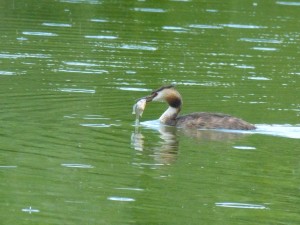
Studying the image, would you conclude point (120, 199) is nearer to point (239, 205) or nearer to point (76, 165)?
point (239, 205)

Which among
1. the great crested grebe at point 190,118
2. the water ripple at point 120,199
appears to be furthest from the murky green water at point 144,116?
the great crested grebe at point 190,118

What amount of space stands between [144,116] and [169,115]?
756 millimetres

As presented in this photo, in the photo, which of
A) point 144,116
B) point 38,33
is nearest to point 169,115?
point 144,116

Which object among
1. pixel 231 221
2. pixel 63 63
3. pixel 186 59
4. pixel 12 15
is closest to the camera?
pixel 231 221

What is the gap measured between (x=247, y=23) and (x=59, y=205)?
21641 mm

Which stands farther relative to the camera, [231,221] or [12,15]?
[12,15]

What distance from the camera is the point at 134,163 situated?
14797 millimetres

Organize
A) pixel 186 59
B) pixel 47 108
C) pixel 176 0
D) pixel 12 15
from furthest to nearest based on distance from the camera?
pixel 176 0
pixel 12 15
pixel 186 59
pixel 47 108

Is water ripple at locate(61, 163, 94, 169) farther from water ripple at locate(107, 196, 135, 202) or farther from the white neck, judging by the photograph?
the white neck

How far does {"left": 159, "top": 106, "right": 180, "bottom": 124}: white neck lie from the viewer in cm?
1845

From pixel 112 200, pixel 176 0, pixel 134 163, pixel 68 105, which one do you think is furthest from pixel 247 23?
pixel 112 200

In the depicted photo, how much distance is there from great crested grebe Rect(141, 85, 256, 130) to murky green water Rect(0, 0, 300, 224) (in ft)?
0.54

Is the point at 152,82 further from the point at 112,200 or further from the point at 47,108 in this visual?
the point at 112,200

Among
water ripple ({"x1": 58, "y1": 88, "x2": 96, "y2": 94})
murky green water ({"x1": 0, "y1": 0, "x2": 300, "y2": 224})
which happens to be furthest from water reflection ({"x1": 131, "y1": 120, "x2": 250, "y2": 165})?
water ripple ({"x1": 58, "y1": 88, "x2": 96, "y2": 94})
